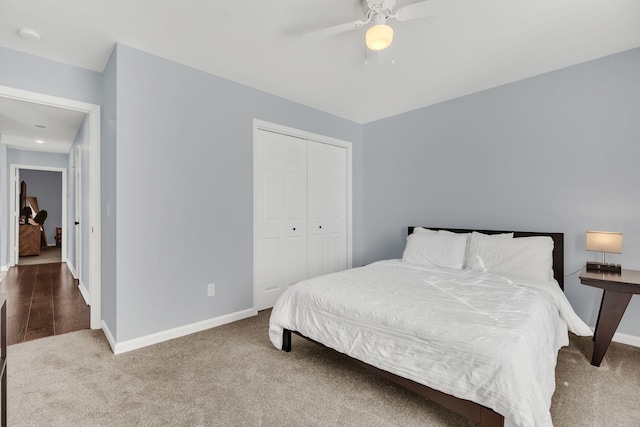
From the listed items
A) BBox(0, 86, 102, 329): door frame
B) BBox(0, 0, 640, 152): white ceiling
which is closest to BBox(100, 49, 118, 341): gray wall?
BBox(0, 86, 102, 329): door frame

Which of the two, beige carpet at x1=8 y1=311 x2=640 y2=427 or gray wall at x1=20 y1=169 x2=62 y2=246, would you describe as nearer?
beige carpet at x1=8 y1=311 x2=640 y2=427

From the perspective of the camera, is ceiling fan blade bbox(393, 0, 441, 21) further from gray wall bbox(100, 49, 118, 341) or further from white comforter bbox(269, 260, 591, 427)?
gray wall bbox(100, 49, 118, 341)

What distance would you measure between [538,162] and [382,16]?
2.25 metres

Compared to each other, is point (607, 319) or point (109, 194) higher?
point (109, 194)

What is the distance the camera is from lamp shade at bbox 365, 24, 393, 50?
1.83 metres

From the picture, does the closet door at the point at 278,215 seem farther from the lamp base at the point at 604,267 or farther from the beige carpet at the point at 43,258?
the beige carpet at the point at 43,258

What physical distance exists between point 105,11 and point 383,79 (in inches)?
93.9

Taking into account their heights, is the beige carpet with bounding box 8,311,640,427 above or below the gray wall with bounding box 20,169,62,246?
below

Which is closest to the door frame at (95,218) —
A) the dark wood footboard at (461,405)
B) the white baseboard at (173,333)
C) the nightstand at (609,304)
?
the white baseboard at (173,333)

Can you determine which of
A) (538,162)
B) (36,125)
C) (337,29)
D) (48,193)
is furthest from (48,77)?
(48,193)

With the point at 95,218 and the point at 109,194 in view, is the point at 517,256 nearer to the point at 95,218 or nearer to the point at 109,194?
the point at 109,194

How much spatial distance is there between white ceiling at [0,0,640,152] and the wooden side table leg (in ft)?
6.61

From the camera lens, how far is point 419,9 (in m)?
1.81

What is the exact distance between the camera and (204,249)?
298cm
